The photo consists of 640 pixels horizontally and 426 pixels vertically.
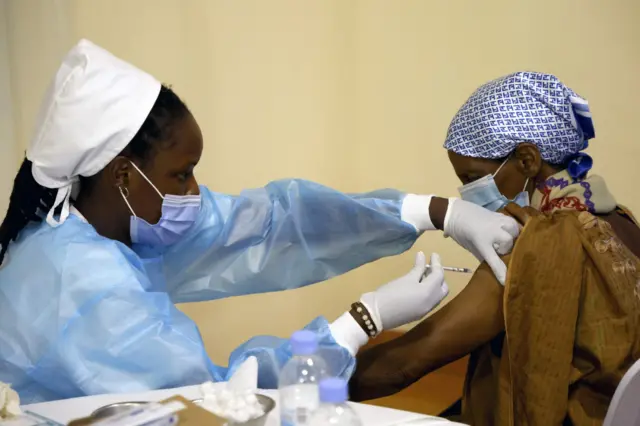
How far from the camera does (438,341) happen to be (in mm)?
1172

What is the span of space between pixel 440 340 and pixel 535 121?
1.95 ft

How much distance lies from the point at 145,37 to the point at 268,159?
0.63 metres

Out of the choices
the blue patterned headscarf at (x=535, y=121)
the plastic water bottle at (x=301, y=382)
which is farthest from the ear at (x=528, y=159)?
the plastic water bottle at (x=301, y=382)

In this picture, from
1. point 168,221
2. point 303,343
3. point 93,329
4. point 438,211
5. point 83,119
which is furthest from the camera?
point 438,211

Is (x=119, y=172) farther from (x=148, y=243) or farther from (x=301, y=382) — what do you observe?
(x=301, y=382)

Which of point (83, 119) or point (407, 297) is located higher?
point (83, 119)

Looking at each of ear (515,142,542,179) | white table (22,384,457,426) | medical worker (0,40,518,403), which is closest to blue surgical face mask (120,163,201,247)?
medical worker (0,40,518,403)

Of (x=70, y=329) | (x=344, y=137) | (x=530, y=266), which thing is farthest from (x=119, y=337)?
(x=344, y=137)

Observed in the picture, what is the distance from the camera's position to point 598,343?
3.59 feet

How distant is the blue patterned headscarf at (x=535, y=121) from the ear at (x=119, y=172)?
2.73 ft

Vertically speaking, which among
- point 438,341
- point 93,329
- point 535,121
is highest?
point 535,121

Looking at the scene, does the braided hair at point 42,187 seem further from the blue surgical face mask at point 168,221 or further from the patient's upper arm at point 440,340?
the patient's upper arm at point 440,340

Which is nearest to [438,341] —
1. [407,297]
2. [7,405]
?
[407,297]

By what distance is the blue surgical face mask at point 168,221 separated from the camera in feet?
3.92
